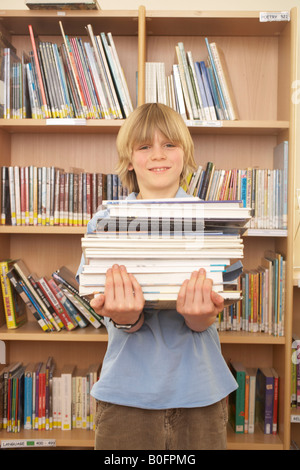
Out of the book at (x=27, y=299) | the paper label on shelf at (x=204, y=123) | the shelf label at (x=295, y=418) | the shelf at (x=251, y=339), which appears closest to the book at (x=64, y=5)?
the paper label on shelf at (x=204, y=123)

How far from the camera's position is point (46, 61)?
1979 millimetres

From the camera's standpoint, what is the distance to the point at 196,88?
1.97m

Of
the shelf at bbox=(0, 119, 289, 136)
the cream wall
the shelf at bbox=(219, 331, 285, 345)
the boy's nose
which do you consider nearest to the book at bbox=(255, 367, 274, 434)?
the shelf at bbox=(219, 331, 285, 345)

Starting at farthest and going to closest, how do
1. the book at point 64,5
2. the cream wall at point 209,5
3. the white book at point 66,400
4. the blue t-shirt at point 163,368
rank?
the cream wall at point 209,5 < the white book at point 66,400 < the book at point 64,5 < the blue t-shirt at point 163,368

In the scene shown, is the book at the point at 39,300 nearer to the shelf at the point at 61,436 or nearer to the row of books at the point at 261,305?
the shelf at the point at 61,436

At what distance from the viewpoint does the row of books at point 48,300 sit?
2041mm

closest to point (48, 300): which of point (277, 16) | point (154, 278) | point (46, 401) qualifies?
point (46, 401)

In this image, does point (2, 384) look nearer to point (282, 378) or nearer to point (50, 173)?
point (50, 173)

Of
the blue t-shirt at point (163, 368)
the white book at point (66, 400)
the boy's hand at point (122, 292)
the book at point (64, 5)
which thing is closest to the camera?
the boy's hand at point (122, 292)

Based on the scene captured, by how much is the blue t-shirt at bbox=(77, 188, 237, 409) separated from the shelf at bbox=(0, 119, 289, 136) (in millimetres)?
1011

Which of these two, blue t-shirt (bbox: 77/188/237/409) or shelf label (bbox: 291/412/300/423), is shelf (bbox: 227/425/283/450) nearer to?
shelf label (bbox: 291/412/300/423)

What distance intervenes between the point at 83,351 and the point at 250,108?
59.5 inches

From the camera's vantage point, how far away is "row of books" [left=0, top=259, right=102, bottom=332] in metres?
2.04

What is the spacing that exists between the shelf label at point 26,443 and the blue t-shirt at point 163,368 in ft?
3.75
